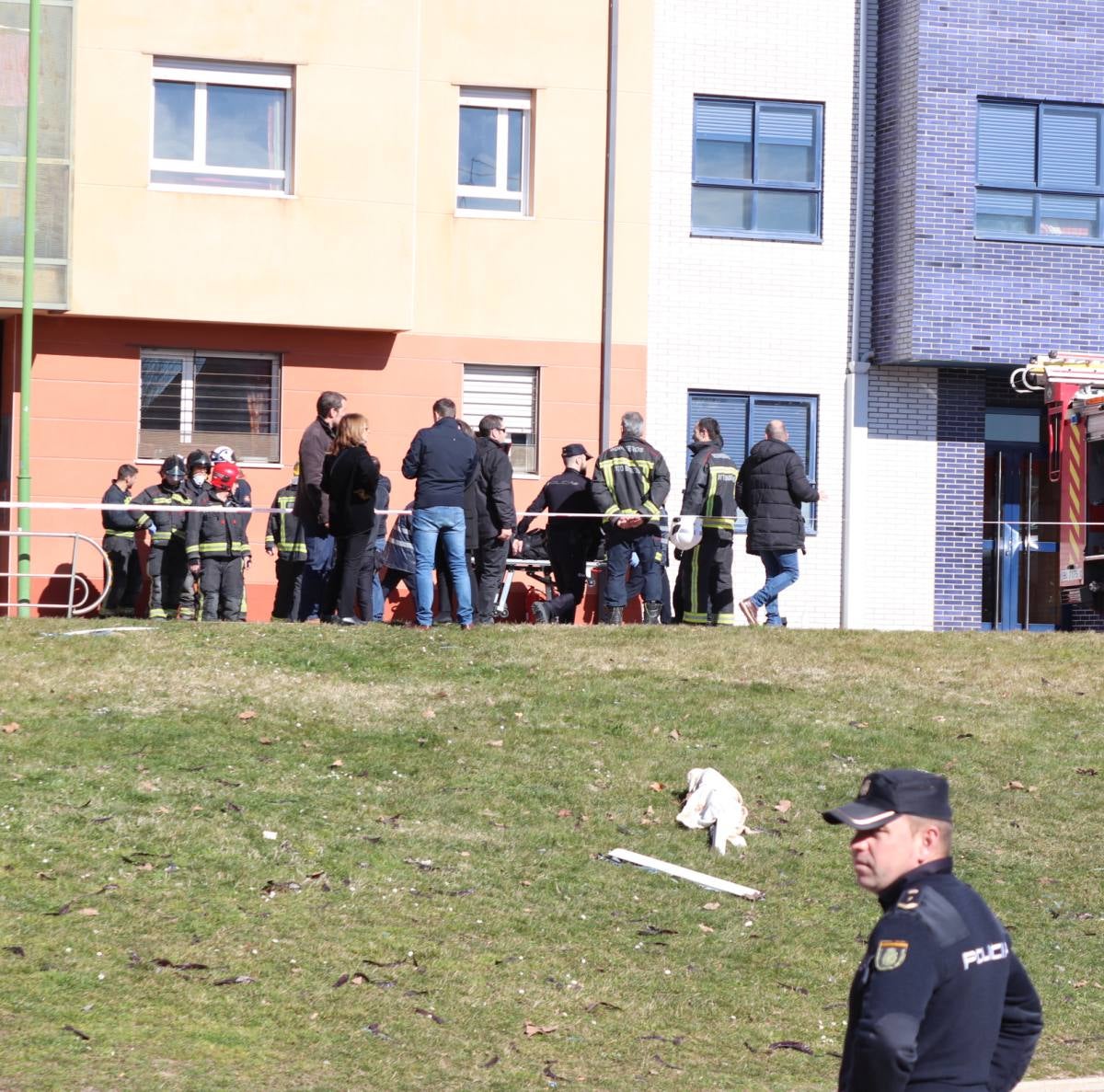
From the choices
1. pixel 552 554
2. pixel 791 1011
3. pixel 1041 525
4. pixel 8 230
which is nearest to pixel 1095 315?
pixel 1041 525

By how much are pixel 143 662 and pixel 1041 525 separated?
14328mm

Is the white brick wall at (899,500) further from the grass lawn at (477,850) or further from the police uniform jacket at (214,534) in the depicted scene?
the police uniform jacket at (214,534)

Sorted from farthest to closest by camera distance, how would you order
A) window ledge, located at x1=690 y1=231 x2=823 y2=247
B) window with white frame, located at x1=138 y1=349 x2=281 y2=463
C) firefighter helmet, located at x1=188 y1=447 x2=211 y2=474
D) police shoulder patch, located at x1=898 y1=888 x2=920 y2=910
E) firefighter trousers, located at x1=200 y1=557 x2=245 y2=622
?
1. window ledge, located at x1=690 y1=231 x2=823 y2=247
2. window with white frame, located at x1=138 y1=349 x2=281 y2=463
3. firefighter helmet, located at x1=188 y1=447 x2=211 y2=474
4. firefighter trousers, located at x1=200 y1=557 x2=245 y2=622
5. police shoulder patch, located at x1=898 y1=888 x2=920 y2=910

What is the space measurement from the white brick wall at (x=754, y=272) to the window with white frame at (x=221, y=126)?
4487 mm

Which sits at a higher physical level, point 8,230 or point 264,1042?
point 8,230

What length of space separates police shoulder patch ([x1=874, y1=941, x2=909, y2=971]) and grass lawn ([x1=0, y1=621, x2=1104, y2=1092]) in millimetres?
3922

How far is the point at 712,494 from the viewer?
17.9 metres

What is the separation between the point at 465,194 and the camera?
23000 mm

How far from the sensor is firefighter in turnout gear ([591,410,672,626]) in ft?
57.3

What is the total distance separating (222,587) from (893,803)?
14204 mm

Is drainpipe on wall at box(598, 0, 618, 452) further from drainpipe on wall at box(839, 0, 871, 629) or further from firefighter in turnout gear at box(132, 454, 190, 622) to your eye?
firefighter in turnout gear at box(132, 454, 190, 622)

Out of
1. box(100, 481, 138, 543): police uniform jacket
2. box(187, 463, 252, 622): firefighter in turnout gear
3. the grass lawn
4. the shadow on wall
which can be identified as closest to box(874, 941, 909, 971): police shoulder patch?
the grass lawn

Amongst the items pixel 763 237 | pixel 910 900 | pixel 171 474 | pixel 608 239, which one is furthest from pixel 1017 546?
pixel 910 900

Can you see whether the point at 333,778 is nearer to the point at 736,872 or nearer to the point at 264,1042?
the point at 736,872
